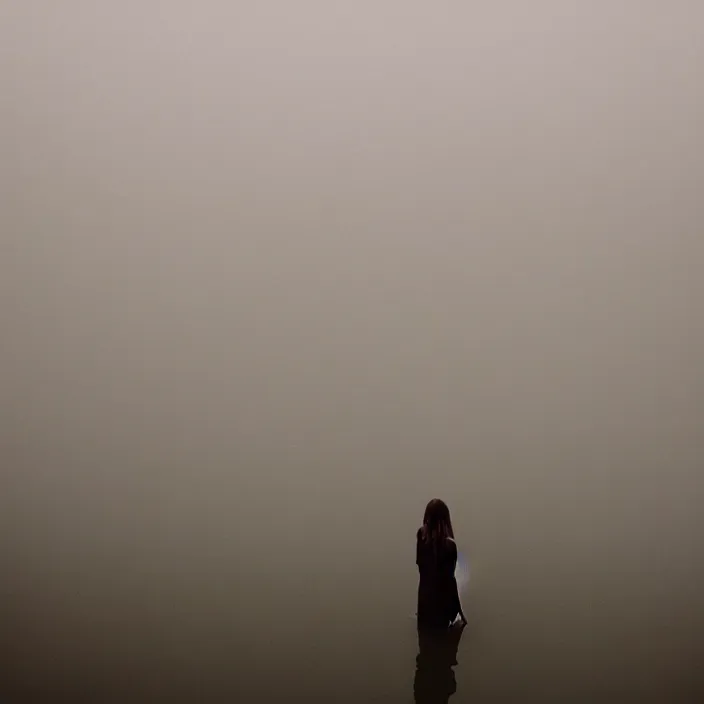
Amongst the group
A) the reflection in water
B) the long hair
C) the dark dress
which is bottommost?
the reflection in water

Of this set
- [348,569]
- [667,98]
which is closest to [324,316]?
[348,569]

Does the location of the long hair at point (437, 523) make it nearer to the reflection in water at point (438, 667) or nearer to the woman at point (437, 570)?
the woman at point (437, 570)

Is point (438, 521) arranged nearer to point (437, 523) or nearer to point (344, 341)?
point (437, 523)

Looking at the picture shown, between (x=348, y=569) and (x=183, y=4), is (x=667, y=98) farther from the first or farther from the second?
(x=348, y=569)

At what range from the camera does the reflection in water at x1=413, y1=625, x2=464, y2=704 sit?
2184 mm

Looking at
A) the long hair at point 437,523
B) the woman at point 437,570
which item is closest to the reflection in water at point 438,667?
the woman at point 437,570

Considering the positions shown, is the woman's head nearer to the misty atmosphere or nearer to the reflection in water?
the misty atmosphere

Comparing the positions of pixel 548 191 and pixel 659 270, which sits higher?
pixel 548 191

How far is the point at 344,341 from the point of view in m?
2.23

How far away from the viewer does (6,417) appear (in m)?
2.24

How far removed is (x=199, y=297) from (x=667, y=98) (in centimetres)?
137

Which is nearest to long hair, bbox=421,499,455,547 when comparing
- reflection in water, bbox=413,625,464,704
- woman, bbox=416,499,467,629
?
woman, bbox=416,499,467,629

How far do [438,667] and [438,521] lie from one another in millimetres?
386

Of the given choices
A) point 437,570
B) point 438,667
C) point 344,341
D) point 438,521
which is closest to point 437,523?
point 438,521
